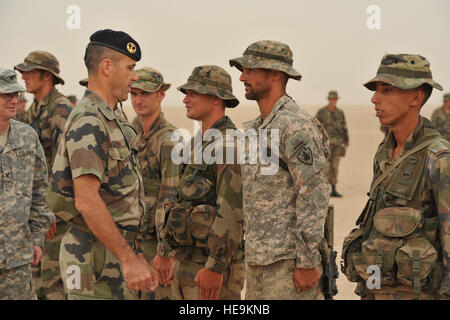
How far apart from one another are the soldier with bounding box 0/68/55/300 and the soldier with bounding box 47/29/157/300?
1252 millimetres

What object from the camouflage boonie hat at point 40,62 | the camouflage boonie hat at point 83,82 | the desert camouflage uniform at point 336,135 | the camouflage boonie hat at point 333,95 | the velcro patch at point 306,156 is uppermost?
the camouflage boonie hat at point 333,95

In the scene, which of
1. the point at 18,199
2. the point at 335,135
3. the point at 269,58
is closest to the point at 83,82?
the point at 18,199

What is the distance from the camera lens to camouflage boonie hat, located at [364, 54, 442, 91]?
13.1 feet

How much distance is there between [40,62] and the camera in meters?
6.81

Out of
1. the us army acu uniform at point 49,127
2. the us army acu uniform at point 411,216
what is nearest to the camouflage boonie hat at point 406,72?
the us army acu uniform at point 411,216

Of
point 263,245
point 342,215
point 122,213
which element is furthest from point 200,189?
point 342,215

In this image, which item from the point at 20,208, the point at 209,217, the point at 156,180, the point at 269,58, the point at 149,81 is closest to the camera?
the point at 269,58

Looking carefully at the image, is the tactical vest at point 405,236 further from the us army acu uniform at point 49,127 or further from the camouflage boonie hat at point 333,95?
the camouflage boonie hat at point 333,95

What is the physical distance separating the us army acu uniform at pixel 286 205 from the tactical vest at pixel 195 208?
367mm

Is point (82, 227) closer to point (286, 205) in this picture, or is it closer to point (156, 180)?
point (286, 205)

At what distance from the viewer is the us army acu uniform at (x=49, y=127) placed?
607 centimetres

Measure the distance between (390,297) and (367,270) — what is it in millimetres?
216

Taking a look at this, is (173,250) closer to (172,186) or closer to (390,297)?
(172,186)

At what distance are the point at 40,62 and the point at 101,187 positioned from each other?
11.8 ft
